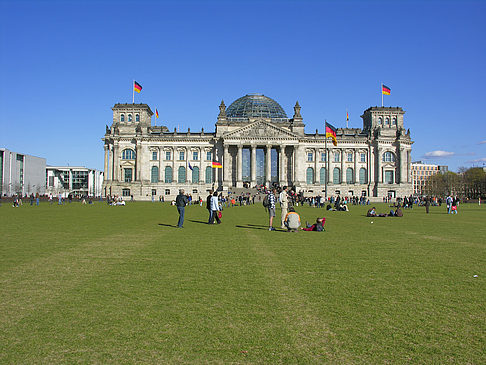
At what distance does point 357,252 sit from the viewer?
44.8 feet

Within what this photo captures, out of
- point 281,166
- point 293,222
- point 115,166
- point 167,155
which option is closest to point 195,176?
point 167,155

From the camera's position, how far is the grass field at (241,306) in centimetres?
546

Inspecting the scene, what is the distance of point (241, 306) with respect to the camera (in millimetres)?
7355

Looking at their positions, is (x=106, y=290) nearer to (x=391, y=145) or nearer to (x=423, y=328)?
(x=423, y=328)

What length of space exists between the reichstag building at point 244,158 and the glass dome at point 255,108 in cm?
305

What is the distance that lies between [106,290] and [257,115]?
96468 mm

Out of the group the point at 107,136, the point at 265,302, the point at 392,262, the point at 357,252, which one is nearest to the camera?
the point at 265,302

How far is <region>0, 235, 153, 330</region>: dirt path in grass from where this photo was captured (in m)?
7.20

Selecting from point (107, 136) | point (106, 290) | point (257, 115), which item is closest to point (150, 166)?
point (107, 136)

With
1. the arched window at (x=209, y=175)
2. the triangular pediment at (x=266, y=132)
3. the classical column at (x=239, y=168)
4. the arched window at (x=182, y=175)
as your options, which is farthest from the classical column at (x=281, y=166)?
the arched window at (x=182, y=175)

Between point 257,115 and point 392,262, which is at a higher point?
point 257,115

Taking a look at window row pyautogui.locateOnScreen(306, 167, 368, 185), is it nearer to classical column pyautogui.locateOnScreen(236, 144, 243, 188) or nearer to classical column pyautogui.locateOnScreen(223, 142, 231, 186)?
classical column pyautogui.locateOnScreen(236, 144, 243, 188)

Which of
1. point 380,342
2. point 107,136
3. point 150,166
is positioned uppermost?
point 107,136

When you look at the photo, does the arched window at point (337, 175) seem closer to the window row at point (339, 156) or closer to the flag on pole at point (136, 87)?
the window row at point (339, 156)
